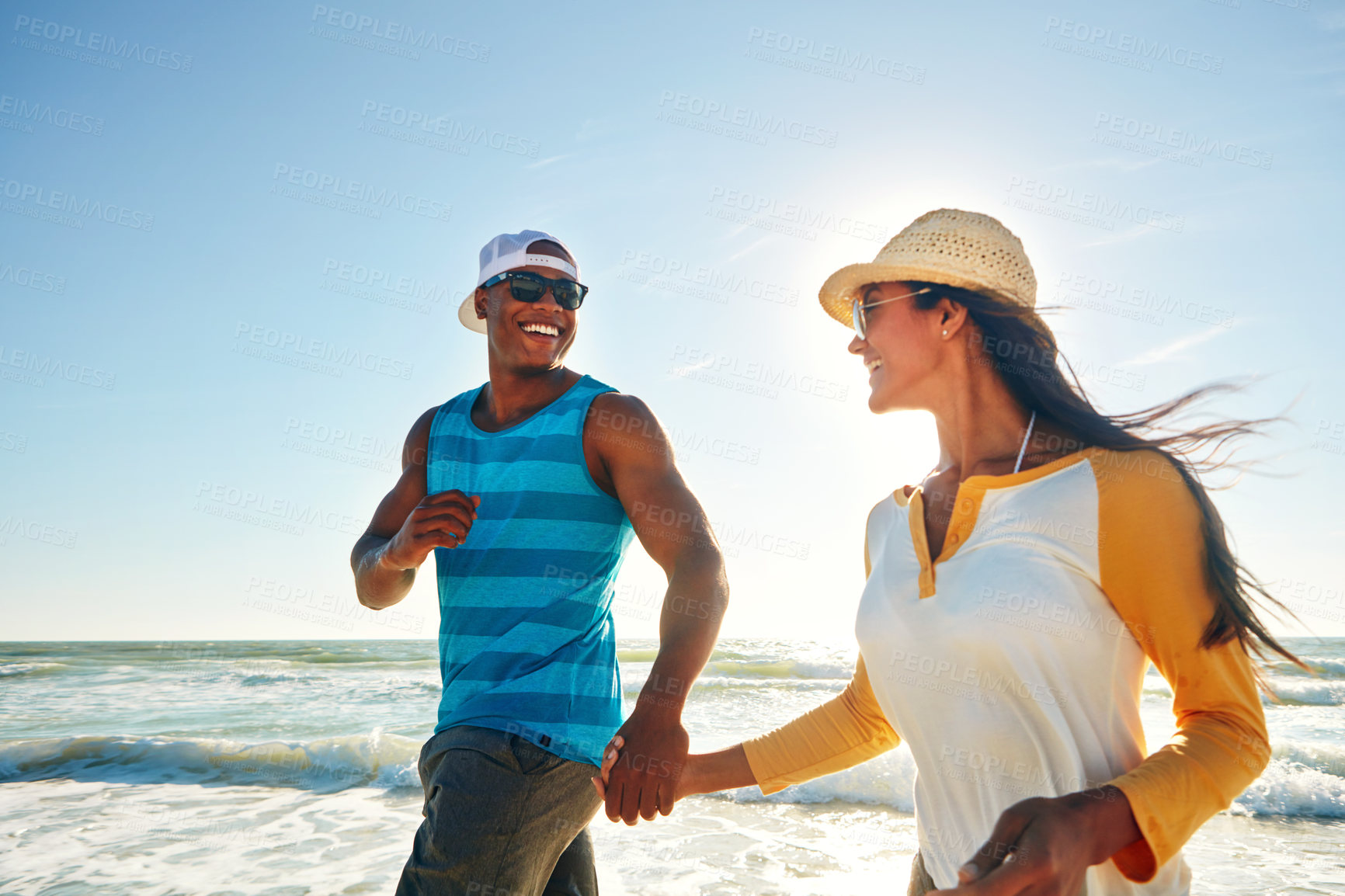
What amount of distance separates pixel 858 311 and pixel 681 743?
3.82 feet

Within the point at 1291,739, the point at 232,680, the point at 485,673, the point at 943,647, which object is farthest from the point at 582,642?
the point at 232,680

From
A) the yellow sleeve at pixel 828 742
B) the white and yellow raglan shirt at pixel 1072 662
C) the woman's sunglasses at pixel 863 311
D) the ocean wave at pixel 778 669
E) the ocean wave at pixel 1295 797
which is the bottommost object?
the ocean wave at pixel 778 669

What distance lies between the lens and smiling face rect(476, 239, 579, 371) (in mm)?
2807

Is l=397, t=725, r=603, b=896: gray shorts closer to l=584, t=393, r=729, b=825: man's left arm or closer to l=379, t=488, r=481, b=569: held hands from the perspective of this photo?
l=584, t=393, r=729, b=825: man's left arm

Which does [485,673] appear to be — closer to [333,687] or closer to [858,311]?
[858,311]

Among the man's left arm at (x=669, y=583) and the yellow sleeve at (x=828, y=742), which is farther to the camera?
the yellow sleeve at (x=828, y=742)

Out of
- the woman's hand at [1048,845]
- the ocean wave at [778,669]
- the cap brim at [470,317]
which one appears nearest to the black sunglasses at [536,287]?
the cap brim at [470,317]

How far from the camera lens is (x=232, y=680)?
18.7m

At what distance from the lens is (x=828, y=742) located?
208 centimetres

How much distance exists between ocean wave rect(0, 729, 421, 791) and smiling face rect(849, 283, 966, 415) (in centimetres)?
842

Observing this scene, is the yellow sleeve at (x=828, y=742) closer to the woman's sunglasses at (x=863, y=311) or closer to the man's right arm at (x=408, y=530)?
the woman's sunglasses at (x=863, y=311)

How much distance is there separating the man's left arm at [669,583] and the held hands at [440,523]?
1.38 feet

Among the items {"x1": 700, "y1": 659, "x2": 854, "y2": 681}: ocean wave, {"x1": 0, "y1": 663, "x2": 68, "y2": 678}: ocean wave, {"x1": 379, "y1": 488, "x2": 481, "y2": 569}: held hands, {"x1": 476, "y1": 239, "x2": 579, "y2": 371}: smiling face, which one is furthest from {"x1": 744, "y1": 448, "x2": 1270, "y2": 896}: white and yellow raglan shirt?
{"x1": 0, "y1": 663, "x2": 68, "y2": 678}: ocean wave

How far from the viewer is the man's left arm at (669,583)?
1943 mm
